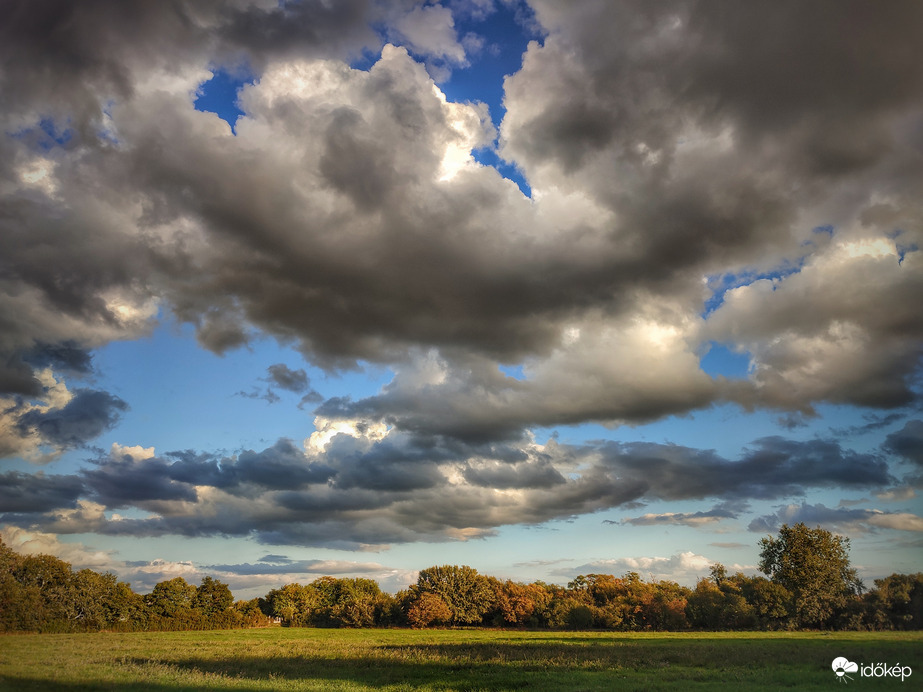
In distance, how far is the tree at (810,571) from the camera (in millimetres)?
78094

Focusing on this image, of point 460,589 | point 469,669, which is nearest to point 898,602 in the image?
point 469,669

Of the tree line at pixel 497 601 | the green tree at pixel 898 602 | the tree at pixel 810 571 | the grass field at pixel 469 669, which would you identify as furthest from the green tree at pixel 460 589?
the green tree at pixel 898 602

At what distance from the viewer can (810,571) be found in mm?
87562

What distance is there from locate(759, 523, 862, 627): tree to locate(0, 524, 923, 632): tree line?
0.60 feet

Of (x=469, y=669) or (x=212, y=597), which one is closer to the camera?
(x=469, y=669)

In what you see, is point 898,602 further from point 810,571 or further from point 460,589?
point 460,589

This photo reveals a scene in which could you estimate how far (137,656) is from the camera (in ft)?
175

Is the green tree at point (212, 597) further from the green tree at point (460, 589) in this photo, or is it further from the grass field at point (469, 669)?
the grass field at point (469, 669)

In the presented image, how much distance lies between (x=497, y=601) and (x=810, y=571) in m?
83.0

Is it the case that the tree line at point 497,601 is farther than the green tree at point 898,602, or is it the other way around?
the tree line at point 497,601

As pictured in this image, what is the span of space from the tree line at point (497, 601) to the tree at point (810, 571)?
18 cm

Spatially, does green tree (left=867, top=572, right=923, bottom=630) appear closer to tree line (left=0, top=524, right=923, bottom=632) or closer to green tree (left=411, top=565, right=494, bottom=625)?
Result: tree line (left=0, top=524, right=923, bottom=632)

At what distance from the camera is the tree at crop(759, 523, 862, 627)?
3075 inches

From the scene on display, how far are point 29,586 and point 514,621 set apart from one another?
10633 cm
